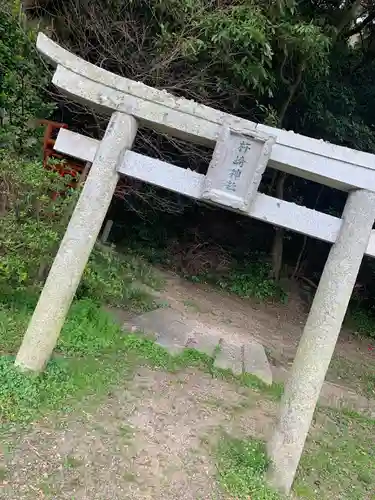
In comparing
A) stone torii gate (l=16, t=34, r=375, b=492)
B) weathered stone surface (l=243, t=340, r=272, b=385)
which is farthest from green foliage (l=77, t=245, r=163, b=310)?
stone torii gate (l=16, t=34, r=375, b=492)

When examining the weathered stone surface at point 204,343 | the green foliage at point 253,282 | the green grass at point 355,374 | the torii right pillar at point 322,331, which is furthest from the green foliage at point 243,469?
the green foliage at point 253,282

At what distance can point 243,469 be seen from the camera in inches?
145

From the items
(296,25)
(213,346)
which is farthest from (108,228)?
(296,25)

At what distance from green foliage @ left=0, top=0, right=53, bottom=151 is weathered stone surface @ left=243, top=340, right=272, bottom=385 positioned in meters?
4.56

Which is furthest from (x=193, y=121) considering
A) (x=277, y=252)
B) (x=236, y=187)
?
(x=277, y=252)

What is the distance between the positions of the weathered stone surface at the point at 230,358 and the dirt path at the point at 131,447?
0.99m

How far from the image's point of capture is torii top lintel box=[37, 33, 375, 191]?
355 centimetres

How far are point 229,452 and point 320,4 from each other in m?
8.99

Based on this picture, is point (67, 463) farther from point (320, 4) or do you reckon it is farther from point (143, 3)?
point (320, 4)

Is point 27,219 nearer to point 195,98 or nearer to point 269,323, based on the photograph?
point 195,98

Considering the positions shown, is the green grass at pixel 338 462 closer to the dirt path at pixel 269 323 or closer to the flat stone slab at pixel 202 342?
the flat stone slab at pixel 202 342

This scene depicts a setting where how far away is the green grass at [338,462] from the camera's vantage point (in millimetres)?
3879

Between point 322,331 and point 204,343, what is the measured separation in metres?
3.02

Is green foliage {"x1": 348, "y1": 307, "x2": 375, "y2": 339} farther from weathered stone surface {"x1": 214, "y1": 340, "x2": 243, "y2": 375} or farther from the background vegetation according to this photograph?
weathered stone surface {"x1": 214, "y1": 340, "x2": 243, "y2": 375}
